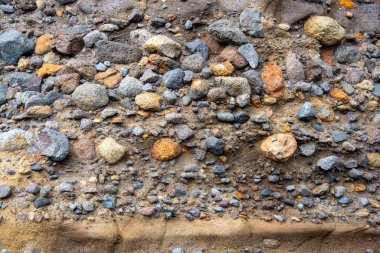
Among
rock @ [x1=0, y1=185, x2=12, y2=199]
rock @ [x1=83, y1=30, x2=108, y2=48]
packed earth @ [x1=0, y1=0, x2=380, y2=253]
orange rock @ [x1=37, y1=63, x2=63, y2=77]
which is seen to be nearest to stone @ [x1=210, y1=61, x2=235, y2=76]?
packed earth @ [x1=0, y1=0, x2=380, y2=253]

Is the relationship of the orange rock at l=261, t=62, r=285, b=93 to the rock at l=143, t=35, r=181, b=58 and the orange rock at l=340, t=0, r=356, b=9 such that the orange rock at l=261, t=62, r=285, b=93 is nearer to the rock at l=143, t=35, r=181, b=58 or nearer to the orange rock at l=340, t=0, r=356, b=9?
the rock at l=143, t=35, r=181, b=58

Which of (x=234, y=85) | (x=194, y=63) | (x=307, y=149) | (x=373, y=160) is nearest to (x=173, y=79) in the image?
(x=194, y=63)

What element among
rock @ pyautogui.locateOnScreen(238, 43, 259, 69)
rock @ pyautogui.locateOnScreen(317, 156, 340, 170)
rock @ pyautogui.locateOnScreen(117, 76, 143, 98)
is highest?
rock @ pyautogui.locateOnScreen(238, 43, 259, 69)

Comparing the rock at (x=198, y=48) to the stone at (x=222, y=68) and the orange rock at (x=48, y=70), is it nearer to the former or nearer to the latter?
the stone at (x=222, y=68)

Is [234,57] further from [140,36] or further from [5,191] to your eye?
[5,191]

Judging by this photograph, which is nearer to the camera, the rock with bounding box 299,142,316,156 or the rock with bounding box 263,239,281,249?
the rock with bounding box 263,239,281,249

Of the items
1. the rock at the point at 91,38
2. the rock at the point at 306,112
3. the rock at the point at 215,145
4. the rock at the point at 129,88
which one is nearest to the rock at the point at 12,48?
the rock at the point at 91,38
